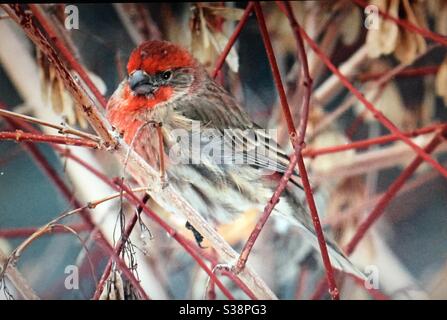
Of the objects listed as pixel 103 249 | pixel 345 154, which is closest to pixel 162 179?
pixel 103 249

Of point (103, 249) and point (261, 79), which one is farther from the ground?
point (261, 79)

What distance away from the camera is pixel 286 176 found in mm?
1698

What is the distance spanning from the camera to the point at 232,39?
6.39 ft

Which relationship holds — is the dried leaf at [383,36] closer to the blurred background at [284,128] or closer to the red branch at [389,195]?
the blurred background at [284,128]

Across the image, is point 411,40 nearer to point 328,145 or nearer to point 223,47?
point 328,145

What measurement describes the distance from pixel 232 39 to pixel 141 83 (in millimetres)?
290

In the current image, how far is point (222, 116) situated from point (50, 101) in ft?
1.64

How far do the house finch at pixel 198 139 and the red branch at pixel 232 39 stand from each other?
0.05 m

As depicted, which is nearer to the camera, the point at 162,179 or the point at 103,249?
the point at 162,179

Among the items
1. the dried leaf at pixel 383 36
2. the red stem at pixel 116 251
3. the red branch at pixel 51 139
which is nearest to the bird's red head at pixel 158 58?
the red branch at pixel 51 139

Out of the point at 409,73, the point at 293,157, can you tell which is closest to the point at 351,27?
the point at 409,73

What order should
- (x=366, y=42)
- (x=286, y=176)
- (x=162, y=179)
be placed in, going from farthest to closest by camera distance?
(x=366, y=42) < (x=162, y=179) < (x=286, y=176)
